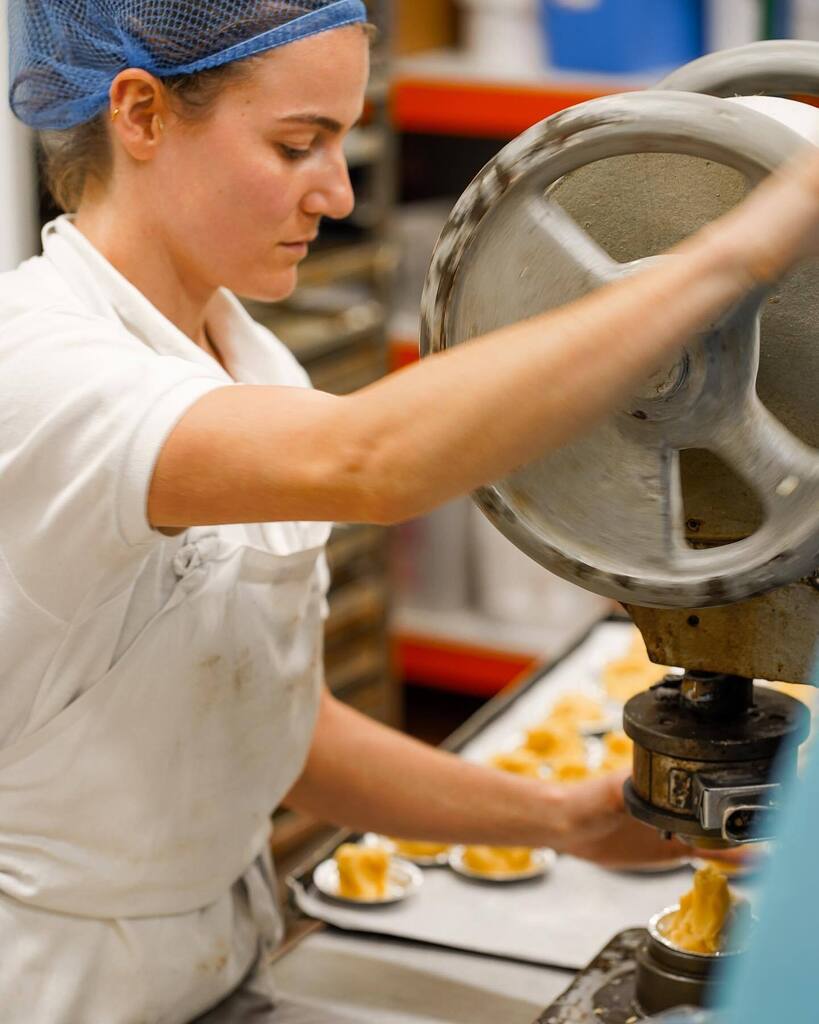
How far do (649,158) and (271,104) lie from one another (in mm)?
381

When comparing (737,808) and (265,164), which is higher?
(265,164)

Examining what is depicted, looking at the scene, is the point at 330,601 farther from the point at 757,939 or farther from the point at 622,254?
the point at 757,939

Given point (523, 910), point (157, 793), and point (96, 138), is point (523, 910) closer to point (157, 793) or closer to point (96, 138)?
point (157, 793)

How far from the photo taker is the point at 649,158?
1071 mm

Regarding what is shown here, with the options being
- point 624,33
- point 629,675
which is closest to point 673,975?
point 629,675

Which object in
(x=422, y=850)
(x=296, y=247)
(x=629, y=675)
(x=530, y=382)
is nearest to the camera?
(x=530, y=382)

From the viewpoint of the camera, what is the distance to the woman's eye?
1.34m

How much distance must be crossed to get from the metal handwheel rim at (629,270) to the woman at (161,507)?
11 centimetres

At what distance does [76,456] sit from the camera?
45.3 inches

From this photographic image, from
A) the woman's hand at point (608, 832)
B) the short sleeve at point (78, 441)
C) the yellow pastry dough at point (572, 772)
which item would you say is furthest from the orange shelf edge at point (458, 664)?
the short sleeve at point (78, 441)

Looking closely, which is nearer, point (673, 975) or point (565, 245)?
point (565, 245)

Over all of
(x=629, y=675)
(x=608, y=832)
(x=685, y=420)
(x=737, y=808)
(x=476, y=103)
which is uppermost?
(x=685, y=420)

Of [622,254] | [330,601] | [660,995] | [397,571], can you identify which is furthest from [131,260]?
[397,571]

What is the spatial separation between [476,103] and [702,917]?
249cm
